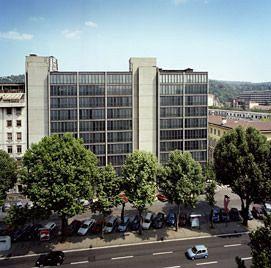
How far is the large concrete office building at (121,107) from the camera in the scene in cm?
7581

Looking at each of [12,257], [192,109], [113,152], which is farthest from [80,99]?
[12,257]

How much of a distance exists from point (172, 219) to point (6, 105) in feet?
150

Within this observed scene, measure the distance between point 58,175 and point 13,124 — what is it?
36.7 meters

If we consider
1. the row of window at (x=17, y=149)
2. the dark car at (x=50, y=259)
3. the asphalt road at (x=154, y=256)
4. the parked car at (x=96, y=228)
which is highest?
the row of window at (x=17, y=149)

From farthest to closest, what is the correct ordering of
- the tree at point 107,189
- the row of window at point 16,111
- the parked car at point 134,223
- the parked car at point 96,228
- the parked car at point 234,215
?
the row of window at point 16,111, the parked car at point 234,215, the parked car at point 134,223, the parked car at point 96,228, the tree at point 107,189

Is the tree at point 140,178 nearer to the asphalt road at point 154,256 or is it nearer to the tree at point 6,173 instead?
the asphalt road at point 154,256

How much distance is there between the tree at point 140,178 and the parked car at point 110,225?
307 inches

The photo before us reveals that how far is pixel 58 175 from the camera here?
146 feet

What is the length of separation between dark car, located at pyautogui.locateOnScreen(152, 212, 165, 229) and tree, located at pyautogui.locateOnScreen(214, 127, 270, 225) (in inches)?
499

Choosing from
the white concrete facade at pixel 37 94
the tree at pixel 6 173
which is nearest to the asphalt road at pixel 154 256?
the tree at pixel 6 173

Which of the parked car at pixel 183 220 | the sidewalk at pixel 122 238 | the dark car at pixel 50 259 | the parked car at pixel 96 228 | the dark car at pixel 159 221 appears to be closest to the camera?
the dark car at pixel 50 259

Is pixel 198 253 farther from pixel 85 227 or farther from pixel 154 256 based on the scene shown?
pixel 85 227

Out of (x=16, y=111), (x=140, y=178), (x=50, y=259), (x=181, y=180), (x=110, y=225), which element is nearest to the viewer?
(x=50, y=259)

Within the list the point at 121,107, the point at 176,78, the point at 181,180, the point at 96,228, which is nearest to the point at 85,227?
the point at 96,228
